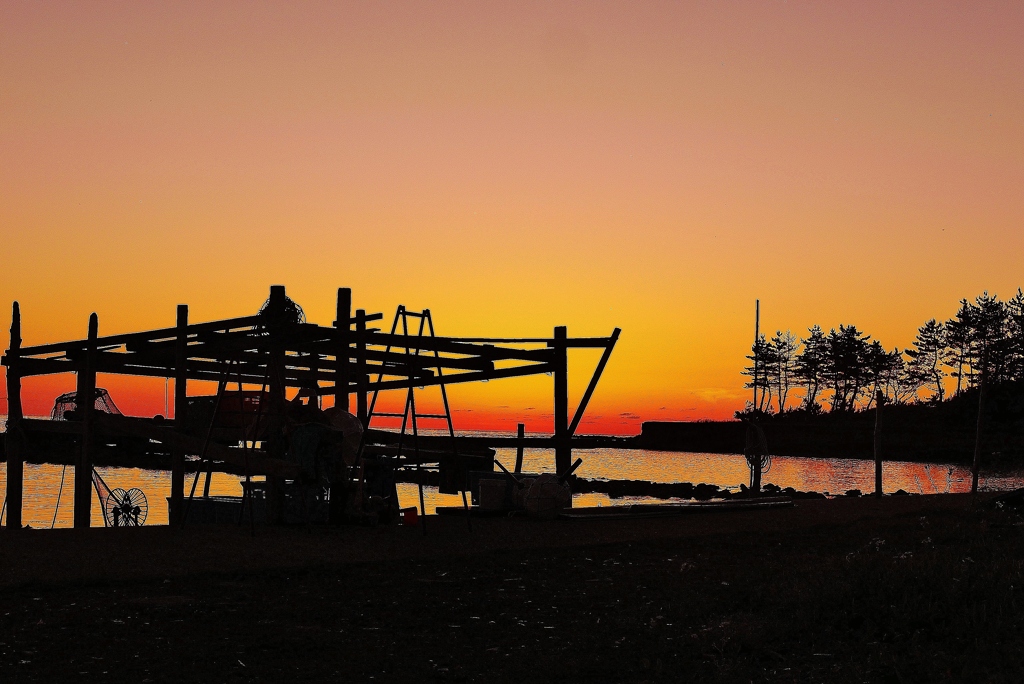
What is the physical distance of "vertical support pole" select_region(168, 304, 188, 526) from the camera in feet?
64.1

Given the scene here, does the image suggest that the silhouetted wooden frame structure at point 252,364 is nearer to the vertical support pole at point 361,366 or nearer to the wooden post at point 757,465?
the vertical support pole at point 361,366

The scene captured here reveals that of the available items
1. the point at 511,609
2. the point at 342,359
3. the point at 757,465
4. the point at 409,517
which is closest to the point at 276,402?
the point at 342,359

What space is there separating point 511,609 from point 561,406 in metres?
12.5

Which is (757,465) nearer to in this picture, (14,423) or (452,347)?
(452,347)

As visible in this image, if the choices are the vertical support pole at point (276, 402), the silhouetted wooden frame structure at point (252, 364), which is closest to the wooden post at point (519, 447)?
the silhouetted wooden frame structure at point (252, 364)

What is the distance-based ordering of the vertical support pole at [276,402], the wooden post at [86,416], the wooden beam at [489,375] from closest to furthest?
the vertical support pole at [276,402] → the wooden post at [86,416] → the wooden beam at [489,375]

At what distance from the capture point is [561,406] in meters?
22.6

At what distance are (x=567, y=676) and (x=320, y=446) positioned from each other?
10.3m

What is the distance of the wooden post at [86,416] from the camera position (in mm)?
20562

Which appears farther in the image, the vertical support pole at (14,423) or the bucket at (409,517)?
the vertical support pole at (14,423)

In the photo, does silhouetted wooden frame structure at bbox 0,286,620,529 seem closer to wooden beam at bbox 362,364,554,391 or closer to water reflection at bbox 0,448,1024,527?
wooden beam at bbox 362,364,554,391

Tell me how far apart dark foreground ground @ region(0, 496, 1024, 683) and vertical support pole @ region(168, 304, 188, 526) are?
4612 mm

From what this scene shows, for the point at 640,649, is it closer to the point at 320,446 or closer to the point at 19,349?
the point at 320,446

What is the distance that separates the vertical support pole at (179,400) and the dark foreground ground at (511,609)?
461 centimetres
